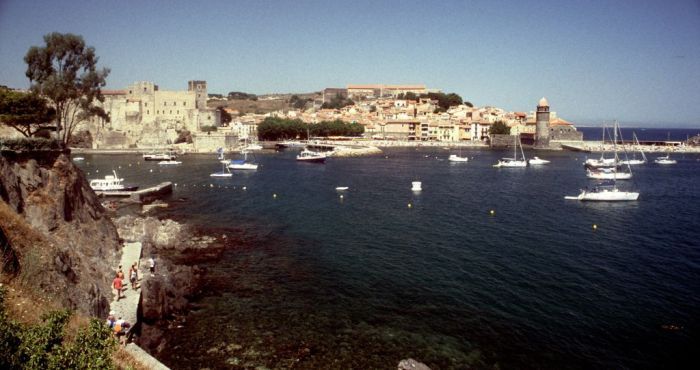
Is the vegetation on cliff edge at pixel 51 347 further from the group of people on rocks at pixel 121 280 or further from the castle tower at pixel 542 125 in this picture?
the castle tower at pixel 542 125

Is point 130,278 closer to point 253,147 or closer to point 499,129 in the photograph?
point 253,147

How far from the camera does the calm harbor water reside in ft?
42.9

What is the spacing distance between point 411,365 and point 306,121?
102286 mm

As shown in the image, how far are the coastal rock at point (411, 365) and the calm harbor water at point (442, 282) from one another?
74cm

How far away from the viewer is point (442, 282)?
18312mm

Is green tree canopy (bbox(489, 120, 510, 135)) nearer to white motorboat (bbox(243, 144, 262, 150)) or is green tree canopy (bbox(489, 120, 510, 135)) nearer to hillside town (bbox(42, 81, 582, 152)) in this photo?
hillside town (bbox(42, 81, 582, 152))

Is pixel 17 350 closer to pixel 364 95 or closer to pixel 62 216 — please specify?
pixel 62 216

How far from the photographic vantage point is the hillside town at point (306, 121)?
7856cm

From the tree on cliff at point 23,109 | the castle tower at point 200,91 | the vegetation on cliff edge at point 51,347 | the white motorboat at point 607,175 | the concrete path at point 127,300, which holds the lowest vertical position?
the concrete path at point 127,300

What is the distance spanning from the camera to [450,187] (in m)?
44.0

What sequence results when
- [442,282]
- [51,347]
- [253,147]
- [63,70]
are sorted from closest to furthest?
[51,347] < [442,282] < [63,70] < [253,147]

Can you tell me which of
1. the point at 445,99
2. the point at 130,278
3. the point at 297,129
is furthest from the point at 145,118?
the point at 445,99

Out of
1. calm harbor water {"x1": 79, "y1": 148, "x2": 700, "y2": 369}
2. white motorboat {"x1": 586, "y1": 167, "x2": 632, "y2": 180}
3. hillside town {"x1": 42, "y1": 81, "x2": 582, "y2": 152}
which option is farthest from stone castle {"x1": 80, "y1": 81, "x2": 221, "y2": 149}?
white motorboat {"x1": 586, "y1": 167, "x2": 632, "y2": 180}

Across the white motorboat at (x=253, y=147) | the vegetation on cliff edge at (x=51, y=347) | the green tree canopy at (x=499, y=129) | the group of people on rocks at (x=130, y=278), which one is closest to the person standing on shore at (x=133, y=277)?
the group of people on rocks at (x=130, y=278)
